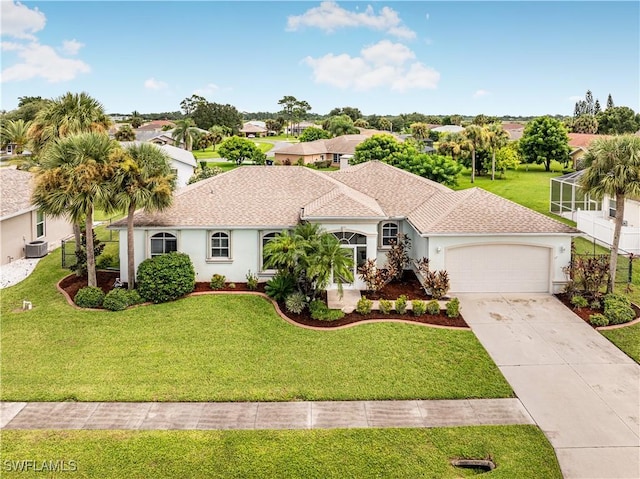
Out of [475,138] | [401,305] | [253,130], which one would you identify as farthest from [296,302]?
[253,130]

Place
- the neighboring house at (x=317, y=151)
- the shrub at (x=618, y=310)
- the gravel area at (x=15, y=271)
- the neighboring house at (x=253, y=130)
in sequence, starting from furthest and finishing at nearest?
the neighboring house at (x=253, y=130)
the neighboring house at (x=317, y=151)
the gravel area at (x=15, y=271)
the shrub at (x=618, y=310)

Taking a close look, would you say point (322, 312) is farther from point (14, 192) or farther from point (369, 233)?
point (14, 192)

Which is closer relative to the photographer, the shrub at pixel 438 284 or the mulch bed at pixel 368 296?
the mulch bed at pixel 368 296

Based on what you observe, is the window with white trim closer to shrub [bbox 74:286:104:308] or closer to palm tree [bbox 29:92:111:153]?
shrub [bbox 74:286:104:308]

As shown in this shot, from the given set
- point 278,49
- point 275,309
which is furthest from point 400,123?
point 275,309

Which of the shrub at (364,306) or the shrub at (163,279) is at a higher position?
the shrub at (163,279)

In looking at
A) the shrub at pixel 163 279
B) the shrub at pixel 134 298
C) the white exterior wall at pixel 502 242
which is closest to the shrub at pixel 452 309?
the white exterior wall at pixel 502 242

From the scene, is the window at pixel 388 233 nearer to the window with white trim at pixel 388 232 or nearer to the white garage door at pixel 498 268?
the window with white trim at pixel 388 232
